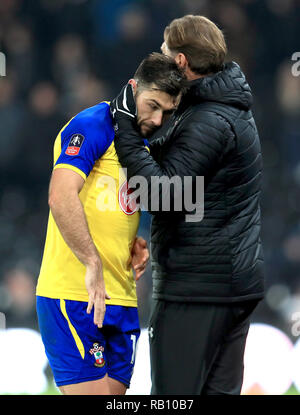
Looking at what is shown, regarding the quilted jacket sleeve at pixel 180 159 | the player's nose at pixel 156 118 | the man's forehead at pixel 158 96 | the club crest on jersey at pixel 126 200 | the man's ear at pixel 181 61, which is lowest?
the club crest on jersey at pixel 126 200

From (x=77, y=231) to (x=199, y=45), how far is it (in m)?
0.84

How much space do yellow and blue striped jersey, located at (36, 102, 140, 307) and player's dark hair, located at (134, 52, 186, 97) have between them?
174 mm

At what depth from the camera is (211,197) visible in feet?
7.98

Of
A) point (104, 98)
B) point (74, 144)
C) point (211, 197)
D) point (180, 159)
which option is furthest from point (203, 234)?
point (104, 98)

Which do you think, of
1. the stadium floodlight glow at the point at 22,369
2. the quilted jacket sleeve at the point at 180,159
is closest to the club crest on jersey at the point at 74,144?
the quilted jacket sleeve at the point at 180,159

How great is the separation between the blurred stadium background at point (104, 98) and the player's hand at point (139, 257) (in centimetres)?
233

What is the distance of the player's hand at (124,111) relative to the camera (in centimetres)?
239

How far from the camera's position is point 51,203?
2.26m

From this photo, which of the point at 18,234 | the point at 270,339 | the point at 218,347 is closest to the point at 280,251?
the point at 270,339

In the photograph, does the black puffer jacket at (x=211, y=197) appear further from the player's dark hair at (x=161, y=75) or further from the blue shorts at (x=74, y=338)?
the blue shorts at (x=74, y=338)

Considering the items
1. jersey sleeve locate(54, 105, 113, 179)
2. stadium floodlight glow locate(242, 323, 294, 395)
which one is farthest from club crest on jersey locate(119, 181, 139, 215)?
stadium floodlight glow locate(242, 323, 294, 395)

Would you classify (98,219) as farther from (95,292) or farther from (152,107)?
(152,107)

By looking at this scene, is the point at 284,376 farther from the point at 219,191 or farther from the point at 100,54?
the point at 100,54
